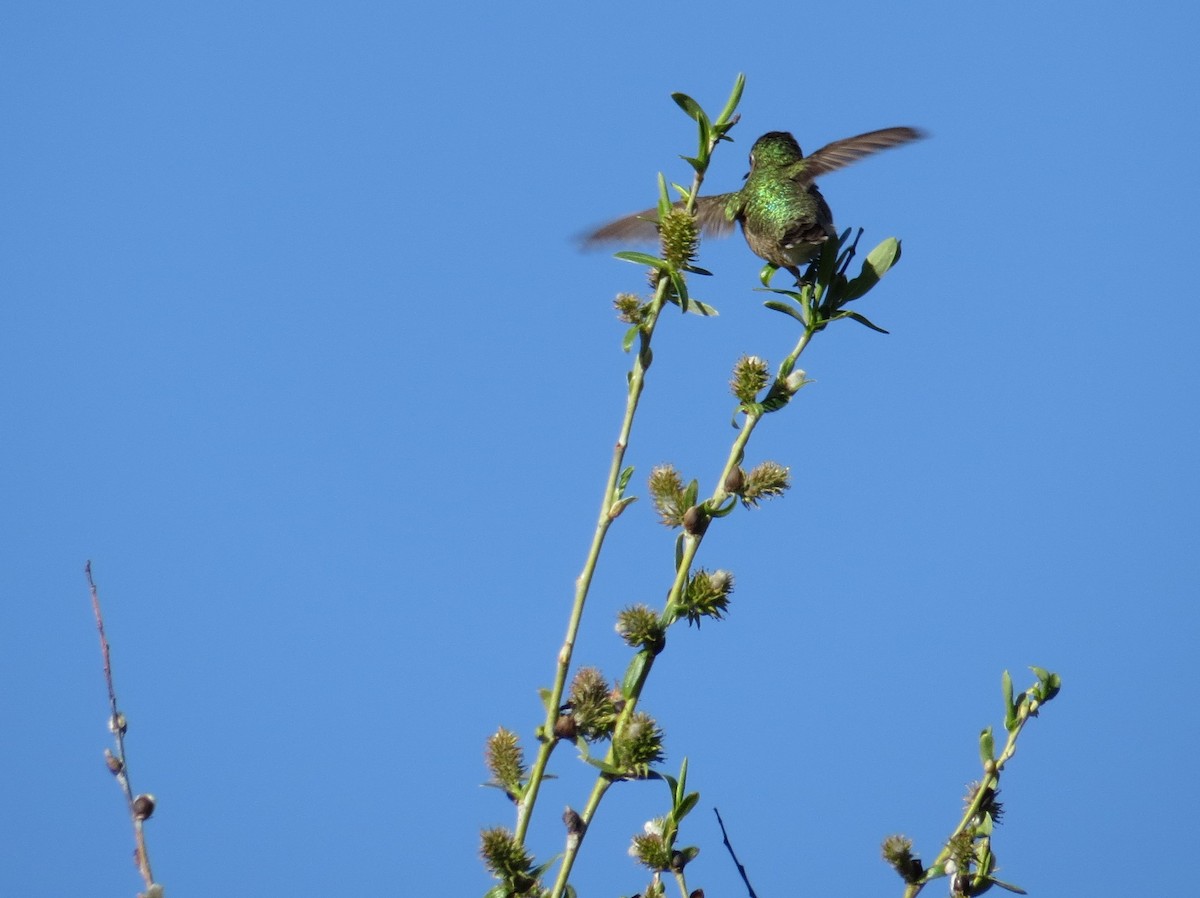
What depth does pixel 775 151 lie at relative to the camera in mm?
4891

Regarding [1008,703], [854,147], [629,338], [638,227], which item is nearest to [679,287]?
[629,338]

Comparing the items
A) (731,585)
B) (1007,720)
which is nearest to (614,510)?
(731,585)

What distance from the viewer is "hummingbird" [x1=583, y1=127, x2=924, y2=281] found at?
4.19 meters

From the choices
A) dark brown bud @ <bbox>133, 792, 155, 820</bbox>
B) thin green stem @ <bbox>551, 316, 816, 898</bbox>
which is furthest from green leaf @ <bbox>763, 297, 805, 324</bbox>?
dark brown bud @ <bbox>133, 792, 155, 820</bbox>

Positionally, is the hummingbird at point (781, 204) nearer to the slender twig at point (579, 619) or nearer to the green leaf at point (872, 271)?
the green leaf at point (872, 271)

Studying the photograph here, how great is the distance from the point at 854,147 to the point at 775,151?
1.32ft

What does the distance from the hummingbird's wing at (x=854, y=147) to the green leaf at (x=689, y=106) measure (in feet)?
6.34

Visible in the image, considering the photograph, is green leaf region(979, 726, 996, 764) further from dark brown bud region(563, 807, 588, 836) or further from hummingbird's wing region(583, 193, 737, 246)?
hummingbird's wing region(583, 193, 737, 246)

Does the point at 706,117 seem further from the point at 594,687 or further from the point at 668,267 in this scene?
the point at 594,687

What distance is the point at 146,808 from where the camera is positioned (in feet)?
7.81

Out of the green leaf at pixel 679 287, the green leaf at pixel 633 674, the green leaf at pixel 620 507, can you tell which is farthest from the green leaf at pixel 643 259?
the green leaf at pixel 633 674

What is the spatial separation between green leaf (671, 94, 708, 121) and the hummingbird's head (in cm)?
177

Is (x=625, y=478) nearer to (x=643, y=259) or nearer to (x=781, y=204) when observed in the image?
(x=643, y=259)

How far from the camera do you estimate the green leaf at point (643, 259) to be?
9.71 feet
